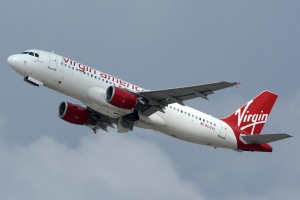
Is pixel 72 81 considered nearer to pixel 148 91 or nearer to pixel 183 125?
pixel 148 91

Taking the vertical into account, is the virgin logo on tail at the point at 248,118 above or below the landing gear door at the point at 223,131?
above

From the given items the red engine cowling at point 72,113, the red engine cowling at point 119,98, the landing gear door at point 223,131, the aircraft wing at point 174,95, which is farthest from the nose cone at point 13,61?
the landing gear door at point 223,131

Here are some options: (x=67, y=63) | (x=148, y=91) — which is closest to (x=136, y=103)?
(x=148, y=91)

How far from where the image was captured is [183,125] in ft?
232

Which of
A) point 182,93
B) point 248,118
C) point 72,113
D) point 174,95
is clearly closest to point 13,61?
point 72,113

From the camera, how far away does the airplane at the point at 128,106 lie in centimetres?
6612

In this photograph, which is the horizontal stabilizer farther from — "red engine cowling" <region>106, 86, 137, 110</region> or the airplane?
"red engine cowling" <region>106, 86, 137, 110</region>

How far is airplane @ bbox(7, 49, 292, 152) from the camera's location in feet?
217

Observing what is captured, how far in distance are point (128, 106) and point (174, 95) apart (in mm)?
3705

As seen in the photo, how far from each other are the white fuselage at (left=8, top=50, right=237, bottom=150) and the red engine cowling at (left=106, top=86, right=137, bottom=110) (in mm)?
780

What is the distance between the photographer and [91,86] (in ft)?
219

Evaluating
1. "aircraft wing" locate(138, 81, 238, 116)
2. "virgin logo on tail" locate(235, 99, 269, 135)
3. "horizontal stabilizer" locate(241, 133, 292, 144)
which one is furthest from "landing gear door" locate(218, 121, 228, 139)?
"aircraft wing" locate(138, 81, 238, 116)

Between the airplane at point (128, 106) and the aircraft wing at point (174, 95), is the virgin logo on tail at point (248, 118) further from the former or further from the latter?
the aircraft wing at point (174, 95)

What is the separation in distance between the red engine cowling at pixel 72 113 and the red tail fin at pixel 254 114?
1271 centimetres
